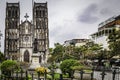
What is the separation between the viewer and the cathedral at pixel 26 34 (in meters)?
109

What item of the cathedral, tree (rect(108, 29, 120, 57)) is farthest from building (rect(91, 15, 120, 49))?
tree (rect(108, 29, 120, 57))

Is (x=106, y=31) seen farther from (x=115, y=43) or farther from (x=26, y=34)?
(x=115, y=43)

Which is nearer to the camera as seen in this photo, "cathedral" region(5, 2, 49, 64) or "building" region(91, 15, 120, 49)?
"building" region(91, 15, 120, 49)

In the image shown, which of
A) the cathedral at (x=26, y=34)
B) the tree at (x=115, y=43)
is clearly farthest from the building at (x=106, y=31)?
the tree at (x=115, y=43)

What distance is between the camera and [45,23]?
11012 centimetres

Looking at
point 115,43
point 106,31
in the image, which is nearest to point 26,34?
point 106,31

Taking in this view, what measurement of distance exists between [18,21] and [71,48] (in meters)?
23.5

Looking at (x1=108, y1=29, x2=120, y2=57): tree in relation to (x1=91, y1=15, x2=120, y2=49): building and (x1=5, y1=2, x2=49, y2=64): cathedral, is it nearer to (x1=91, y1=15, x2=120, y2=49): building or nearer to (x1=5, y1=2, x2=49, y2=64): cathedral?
(x1=91, y1=15, x2=120, y2=49): building

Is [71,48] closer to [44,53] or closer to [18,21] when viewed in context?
[44,53]

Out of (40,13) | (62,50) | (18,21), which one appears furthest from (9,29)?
(62,50)

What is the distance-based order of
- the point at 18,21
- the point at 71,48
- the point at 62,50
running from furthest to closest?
the point at 18,21, the point at 62,50, the point at 71,48

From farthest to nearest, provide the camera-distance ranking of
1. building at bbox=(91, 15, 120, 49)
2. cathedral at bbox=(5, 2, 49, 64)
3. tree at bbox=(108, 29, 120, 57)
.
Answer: cathedral at bbox=(5, 2, 49, 64) < building at bbox=(91, 15, 120, 49) < tree at bbox=(108, 29, 120, 57)

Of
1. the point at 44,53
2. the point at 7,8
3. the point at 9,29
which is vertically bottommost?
the point at 44,53

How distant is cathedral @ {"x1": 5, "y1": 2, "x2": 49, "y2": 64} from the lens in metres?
109
